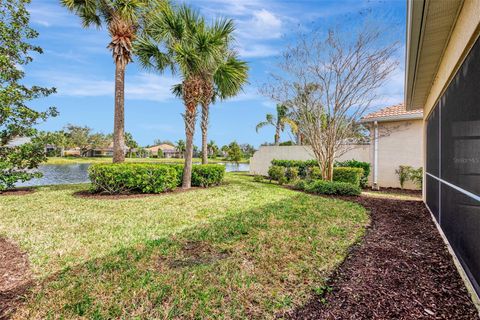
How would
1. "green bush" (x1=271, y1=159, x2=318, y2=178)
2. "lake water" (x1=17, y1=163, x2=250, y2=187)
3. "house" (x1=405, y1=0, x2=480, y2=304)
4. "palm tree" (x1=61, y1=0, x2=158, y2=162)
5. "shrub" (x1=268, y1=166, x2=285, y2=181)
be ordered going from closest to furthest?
1. "house" (x1=405, y1=0, x2=480, y2=304)
2. "palm tree" (x1=61, y1=0, x2=158, y2=162)
3. "lake water" (x1=17, y1=163, x2=250, y2=187)
4. "shrub" (x1=268, y1=166, x2=285, y2=181)
5. "green bush" (x1=271, y1=159, x2=318, y2=178)

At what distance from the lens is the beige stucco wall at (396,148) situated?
34.4 ft

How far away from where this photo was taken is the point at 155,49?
9.18m

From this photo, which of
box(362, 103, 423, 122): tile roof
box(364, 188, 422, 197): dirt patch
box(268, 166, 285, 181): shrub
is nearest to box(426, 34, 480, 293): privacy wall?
box(364, 188, 422, 197): dirt patch

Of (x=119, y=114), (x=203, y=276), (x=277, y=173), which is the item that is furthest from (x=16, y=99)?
(x=277, y=173)

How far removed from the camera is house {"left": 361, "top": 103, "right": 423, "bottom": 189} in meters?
10.5

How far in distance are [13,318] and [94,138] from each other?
200 feet

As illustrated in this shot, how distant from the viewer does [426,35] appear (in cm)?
352

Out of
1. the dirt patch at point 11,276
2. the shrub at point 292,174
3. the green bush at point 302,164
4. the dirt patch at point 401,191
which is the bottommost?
the dirt patch at point 11,276

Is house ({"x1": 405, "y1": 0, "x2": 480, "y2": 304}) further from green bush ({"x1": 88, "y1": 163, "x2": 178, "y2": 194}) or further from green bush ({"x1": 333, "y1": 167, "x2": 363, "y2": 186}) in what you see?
green bush ({"x1": 88, "y1": 163, "x2": 178, "y2": 194})

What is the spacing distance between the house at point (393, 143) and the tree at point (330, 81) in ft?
5.88

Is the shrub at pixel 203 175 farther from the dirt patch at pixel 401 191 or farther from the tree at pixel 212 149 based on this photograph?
the tree at pixel 212 149

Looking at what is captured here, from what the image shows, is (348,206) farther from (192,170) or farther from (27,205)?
(27,205)

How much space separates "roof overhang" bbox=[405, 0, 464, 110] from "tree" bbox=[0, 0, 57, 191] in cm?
1032

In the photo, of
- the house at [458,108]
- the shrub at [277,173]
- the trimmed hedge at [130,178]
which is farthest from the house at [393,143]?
the trimmed hedge at [130,178]
